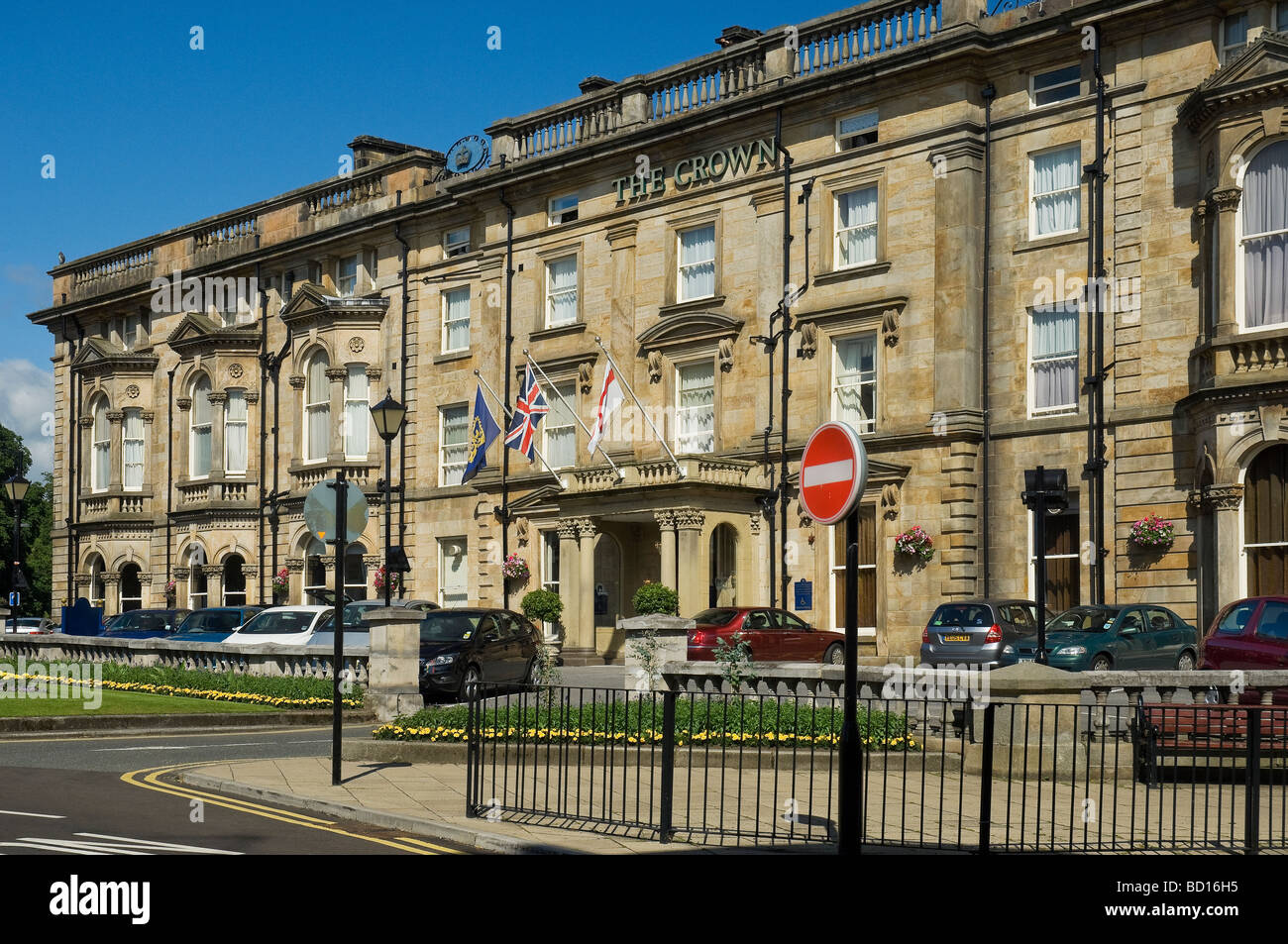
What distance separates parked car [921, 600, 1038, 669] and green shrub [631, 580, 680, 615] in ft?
29.2

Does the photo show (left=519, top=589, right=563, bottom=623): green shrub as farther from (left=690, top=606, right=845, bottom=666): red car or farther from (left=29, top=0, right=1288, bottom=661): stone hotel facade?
(left=690, top=606, right=845, bottom=666): red car

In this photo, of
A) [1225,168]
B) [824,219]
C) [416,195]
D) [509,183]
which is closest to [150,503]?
[416,195]

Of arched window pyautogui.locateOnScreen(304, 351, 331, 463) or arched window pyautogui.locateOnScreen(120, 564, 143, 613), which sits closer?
arched window pyautogui.locateOnScreen(304, 351, 331, 463)

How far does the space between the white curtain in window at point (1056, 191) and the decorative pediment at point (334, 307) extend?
22472 mm

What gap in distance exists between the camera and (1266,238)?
1130 inches

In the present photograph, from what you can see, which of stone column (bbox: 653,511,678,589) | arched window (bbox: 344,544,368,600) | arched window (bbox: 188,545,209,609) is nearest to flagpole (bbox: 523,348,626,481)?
stone column (bbox: 653,511,678,589)

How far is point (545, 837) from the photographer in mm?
12703

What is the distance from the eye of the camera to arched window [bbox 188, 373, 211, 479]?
54094 mm

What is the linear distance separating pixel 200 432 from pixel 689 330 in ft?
74.0

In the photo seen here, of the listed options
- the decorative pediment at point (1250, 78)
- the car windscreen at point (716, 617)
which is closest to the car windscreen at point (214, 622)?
the car windscreen at point (716, 617)

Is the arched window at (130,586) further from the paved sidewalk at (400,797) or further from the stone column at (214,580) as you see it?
the paved sidewalk at (400,797)

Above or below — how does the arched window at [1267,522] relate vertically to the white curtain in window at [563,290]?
below

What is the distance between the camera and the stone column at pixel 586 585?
130 ft
